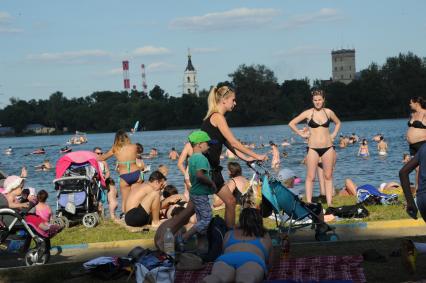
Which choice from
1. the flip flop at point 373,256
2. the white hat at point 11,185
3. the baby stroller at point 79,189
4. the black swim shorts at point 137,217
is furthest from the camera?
the baby stroller at point 79,189

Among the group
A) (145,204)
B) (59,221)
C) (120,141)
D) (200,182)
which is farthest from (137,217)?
(200,182)

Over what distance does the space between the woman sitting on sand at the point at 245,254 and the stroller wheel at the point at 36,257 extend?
2.85m

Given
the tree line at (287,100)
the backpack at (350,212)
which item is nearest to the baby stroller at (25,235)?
the backpack at (350,212)

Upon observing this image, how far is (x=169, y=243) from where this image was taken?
7.57m

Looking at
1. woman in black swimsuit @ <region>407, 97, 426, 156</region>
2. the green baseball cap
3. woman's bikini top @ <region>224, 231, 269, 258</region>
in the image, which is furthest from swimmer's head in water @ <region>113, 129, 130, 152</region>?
woman's bikini top @ <region>224, 231, 269, 258</region>

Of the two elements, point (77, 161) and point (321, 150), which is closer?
point (321, 150)

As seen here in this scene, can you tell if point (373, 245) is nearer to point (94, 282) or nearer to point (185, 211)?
point (185, 211)

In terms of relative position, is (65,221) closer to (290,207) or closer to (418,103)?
(290,207)

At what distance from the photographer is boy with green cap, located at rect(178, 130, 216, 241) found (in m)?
7.83

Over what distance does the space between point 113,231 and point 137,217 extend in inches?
17.3

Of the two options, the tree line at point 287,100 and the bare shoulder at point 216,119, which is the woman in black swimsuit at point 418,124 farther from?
the tree line at point 287,100

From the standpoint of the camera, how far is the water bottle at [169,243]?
7504 millimetres

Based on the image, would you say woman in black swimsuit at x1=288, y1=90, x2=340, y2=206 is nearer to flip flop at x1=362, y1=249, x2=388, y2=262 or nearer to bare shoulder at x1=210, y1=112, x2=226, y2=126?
bare shoulder at x1=210, y1=112, x2=226, y2=126

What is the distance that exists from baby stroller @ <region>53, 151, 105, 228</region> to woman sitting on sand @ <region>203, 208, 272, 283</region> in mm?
5924
